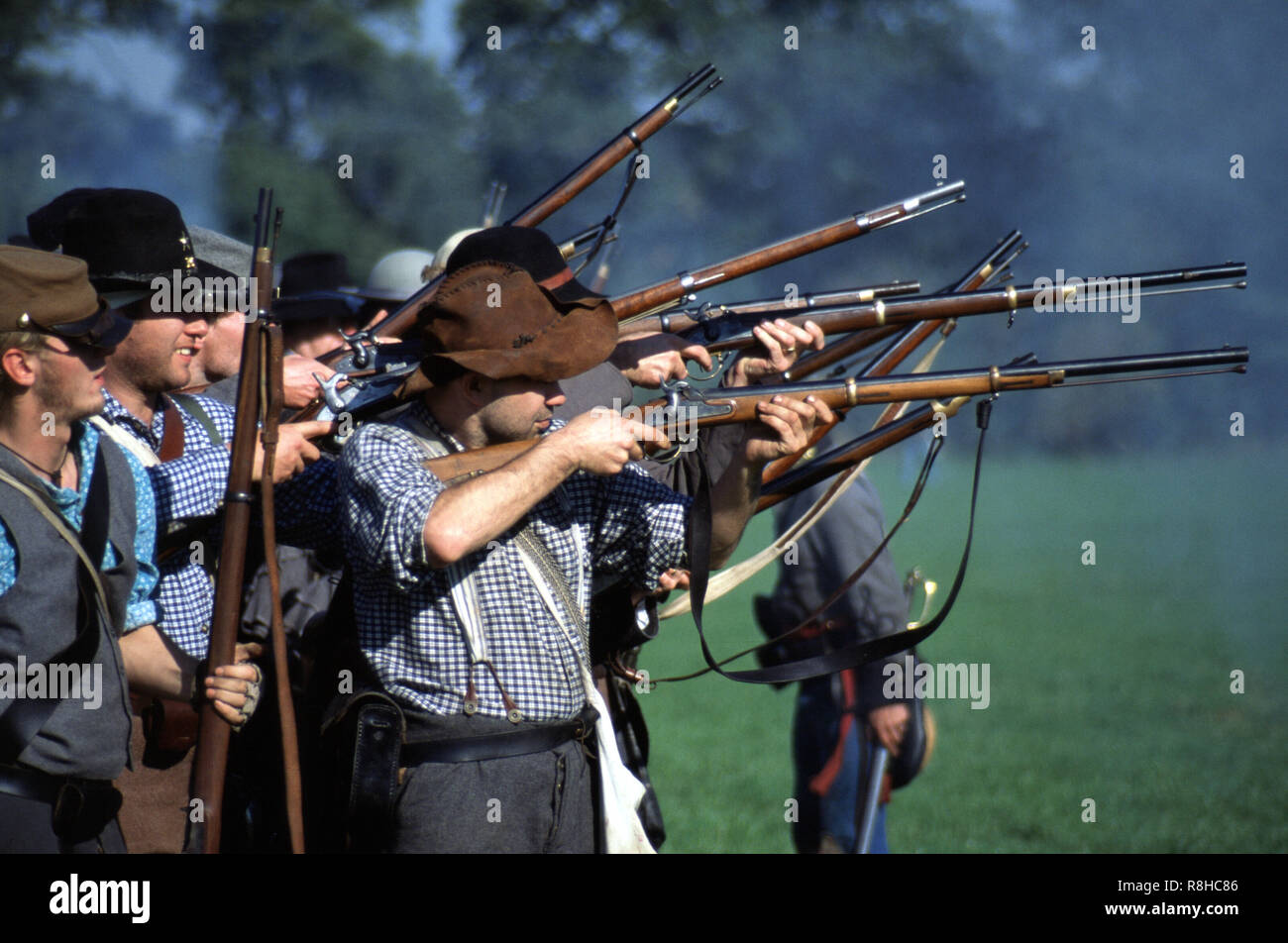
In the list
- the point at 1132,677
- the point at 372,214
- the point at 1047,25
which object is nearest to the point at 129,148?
the point at 372,214

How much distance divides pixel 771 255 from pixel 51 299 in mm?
2293

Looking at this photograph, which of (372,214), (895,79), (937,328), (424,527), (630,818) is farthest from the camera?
(372,214)

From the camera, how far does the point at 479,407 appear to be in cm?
370

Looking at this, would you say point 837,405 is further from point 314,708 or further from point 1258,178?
point 1258,178

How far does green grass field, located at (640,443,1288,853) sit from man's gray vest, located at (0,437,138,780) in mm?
3976

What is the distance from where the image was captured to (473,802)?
352 centimetres

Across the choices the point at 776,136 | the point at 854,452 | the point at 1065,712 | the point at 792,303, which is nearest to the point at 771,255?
the point at 792,303

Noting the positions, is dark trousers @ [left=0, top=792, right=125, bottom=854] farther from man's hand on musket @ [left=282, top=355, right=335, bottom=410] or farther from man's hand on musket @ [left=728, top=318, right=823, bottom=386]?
man's hand on musket @ [left=728, top=318, right=823, bottom=386]

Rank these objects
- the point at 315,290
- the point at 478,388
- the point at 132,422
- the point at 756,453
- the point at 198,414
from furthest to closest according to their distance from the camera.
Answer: the point at 315,290, the point at 198,414, the point at 132,422, the point at 756,453, the point at 478,388

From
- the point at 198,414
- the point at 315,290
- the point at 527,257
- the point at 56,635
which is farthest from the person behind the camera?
the point at 315,290

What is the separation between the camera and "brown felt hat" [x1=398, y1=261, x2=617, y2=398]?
3.59m

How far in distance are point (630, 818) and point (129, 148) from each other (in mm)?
35099

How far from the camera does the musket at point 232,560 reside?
342cm

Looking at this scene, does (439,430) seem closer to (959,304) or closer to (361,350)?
(361,350)
